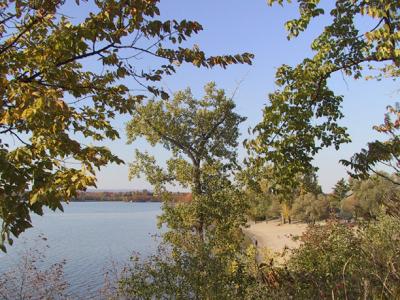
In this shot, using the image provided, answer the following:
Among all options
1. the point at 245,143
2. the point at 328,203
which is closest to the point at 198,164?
the point at 245,143

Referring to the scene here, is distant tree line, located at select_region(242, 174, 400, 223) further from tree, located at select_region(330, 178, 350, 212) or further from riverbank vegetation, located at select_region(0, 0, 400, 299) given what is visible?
riverbank vegetation, located at select_region(0, 0, 400, 299)

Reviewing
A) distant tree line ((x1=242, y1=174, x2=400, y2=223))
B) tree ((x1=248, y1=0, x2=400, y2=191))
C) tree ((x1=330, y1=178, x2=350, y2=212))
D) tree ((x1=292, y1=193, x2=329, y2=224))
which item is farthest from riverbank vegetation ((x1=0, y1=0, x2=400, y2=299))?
tree ((x1=292, y1=193, x2=329, y2=224))

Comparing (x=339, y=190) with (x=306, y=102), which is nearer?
(x=306, y=102)

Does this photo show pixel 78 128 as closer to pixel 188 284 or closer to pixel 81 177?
pixel 81 177

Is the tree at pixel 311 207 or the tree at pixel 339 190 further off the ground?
the tree at pixel 339 190

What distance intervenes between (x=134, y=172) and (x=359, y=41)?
16.0 m

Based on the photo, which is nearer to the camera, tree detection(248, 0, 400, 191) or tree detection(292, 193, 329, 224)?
tree detection(248, 0, 400, 191)

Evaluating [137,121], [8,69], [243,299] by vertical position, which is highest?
[137,121]

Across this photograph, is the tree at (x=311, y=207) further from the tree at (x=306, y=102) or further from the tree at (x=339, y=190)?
the tree at (x=306, y=102)

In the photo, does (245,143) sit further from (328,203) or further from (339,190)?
(328,203)

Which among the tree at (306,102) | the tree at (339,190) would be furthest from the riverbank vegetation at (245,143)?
the tree at (339,190)

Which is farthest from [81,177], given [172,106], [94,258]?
[94,258]

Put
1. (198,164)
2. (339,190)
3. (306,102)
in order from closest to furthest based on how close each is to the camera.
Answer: (306,102)
(198,164)
(339,190)

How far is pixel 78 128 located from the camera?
4.62 metres
